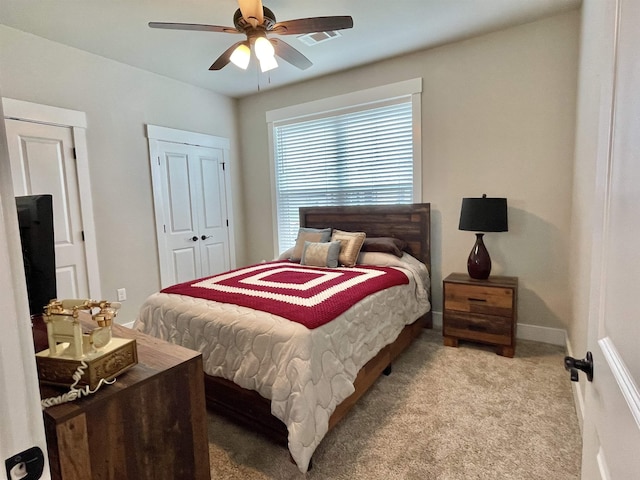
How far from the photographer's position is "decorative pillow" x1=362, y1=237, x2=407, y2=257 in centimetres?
314

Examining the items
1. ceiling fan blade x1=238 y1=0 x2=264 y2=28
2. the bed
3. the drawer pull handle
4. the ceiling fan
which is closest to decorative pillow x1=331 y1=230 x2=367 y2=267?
the bed

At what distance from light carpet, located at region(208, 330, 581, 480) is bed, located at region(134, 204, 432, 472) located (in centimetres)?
11

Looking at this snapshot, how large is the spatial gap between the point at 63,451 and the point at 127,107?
11.3 feet

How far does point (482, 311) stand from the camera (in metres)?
2.73

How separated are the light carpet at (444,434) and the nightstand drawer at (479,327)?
9.3 inches

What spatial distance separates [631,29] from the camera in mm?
596

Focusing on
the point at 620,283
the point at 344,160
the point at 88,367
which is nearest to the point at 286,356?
the point at 88,367

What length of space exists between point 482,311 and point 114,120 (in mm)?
3781

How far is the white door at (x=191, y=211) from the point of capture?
149 inches

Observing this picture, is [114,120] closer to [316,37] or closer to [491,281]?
[316,37]

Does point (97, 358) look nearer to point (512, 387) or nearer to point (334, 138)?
point (512, 387)

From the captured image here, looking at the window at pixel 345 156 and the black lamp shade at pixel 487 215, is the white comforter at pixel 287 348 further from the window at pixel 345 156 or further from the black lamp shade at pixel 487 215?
the window at pixel 345 156

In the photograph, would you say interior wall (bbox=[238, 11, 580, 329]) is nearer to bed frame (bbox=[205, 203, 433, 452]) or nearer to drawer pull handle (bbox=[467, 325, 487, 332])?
bed frame (bbox=[205, 203, 433, 452])

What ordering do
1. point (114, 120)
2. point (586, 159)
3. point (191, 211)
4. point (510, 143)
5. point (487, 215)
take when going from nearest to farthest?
1. point (586, 159)
2. point (487, 215)
3. point (510, 143)
4. point (114, 120)
5. point (191, 211)
